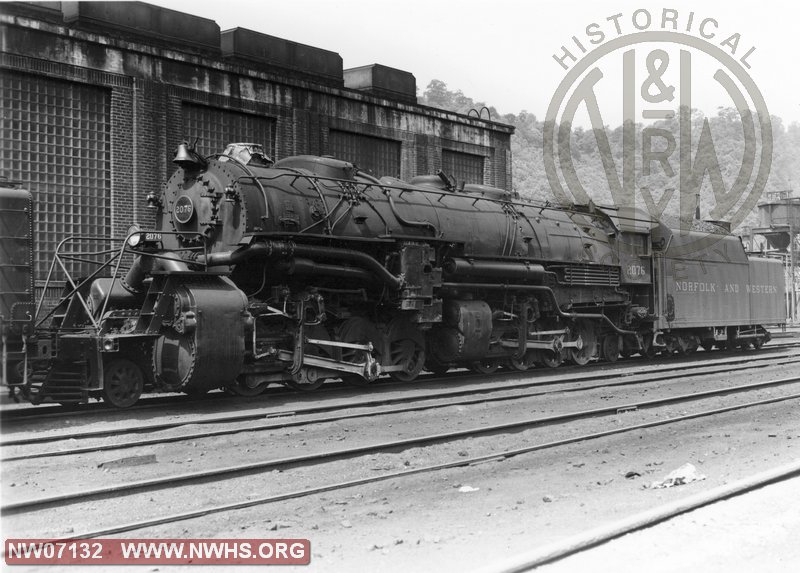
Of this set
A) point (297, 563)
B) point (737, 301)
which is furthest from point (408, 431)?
point (737, 301)

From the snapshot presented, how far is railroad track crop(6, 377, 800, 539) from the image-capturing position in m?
5.68

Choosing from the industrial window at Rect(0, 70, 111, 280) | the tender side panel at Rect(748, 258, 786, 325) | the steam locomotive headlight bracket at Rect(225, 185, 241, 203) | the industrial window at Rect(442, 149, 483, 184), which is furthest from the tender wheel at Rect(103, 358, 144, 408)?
the tender side panel at Rect(748, 258, 786, 325)

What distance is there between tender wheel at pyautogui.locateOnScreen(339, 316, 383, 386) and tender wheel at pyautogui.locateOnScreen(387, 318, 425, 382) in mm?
279

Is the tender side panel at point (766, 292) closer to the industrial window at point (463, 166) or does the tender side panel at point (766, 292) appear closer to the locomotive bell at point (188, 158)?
the industrial window at point (463, 166)

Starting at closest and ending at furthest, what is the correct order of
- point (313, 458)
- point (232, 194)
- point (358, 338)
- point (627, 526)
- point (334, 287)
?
point (627, 526), point (313, 458), point (232, 194), point (334, 287), point (358, 338)

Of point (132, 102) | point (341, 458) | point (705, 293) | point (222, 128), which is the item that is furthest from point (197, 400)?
point (705, 293)

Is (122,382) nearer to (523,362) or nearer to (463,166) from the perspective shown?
(523,362)

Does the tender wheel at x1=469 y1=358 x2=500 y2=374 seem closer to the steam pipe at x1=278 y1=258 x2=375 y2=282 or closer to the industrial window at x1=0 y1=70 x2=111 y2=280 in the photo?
the steam pipe at x1=278 y1=258 x2=375 y2=282

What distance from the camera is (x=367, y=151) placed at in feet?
76.4

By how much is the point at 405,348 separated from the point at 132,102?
28.6ft

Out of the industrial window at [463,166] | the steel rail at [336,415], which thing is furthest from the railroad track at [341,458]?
the industrial window at [463,166]

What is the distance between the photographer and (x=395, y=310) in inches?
532

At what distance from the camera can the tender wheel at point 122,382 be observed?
10436mm

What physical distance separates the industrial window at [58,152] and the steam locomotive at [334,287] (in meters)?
0.74
